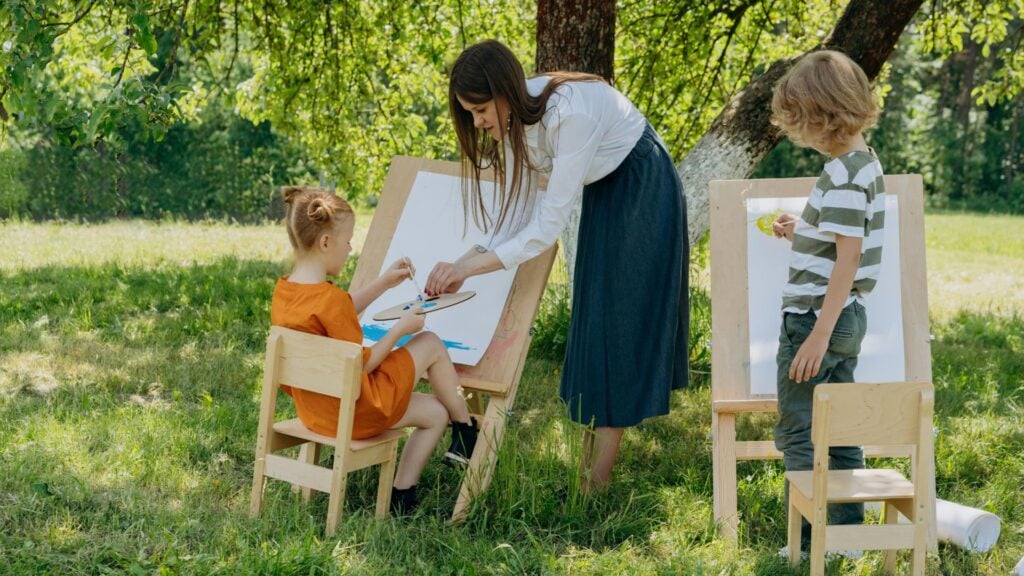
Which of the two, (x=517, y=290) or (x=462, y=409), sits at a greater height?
(x=517, y=290)

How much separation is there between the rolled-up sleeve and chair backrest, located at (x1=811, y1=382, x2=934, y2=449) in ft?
3.28

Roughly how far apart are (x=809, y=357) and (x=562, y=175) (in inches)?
36.7

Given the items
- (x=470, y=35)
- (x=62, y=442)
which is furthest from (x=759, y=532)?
(x=470, y=35)

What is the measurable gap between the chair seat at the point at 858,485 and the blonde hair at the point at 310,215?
159cm

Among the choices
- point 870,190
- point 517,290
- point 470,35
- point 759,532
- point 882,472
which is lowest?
Result: point 759,532

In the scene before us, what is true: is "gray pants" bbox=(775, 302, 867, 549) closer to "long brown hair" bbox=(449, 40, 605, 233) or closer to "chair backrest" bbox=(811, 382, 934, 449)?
"chair backrest" bbox=(811, 382, 934, 449)

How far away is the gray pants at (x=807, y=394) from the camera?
9.94 ft

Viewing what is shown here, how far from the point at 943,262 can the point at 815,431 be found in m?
10.0

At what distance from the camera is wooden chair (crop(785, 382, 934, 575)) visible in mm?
2666

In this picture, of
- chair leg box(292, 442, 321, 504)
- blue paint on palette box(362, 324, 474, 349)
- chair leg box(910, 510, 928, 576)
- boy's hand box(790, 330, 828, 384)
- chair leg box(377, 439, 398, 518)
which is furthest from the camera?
blue paint on palette box(362, 324, 474, 349)

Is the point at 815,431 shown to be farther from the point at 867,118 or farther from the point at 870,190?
the point at 867,118

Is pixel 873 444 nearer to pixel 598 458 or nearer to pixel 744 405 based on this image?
pixel 744 405

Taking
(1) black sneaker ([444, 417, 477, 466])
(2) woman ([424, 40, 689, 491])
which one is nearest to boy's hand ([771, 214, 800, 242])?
(2) woman ([424, 40, 689, 491])

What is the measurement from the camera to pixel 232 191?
18.4m
